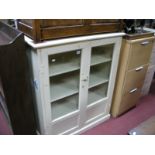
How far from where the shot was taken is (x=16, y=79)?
1221 mm

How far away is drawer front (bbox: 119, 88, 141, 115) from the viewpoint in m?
2.07

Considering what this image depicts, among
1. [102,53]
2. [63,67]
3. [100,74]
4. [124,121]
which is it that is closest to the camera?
[63,67]

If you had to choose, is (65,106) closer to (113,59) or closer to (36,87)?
(36,87)

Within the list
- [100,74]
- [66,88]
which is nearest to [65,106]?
[66,88]

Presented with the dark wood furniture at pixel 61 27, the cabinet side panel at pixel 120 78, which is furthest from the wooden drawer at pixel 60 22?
the cabinet side panel at pixel 120 78

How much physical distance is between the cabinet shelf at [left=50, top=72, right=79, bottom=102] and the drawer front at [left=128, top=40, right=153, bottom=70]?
67cm

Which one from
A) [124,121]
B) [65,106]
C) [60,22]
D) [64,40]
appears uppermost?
[60,22]

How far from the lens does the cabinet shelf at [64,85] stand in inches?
62.6

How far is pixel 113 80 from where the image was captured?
1.86 metres

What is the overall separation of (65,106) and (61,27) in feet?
2.95

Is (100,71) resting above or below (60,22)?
below

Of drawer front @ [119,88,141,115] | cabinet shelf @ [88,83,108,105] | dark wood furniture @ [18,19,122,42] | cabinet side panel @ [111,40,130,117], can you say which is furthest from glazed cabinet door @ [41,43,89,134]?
drawer front @ [119,88,141,115]
